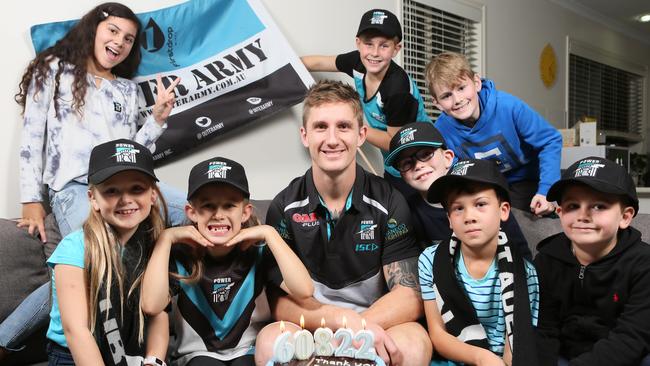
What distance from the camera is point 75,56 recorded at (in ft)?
8.29

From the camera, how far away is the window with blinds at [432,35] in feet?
14.8

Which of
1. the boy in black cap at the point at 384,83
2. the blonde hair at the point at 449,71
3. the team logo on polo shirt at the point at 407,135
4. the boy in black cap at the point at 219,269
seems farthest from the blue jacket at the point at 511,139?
the boy in black cap at the point at 219,269

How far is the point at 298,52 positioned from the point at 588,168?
86.3 inches

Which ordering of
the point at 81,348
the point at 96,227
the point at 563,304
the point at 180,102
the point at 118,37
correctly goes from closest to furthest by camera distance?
the point at 81,348, the point at 96,227, the point at 563,304, the point at 118,37, the point at 180,102

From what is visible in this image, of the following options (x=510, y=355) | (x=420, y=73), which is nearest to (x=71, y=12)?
(x=510, y=355)

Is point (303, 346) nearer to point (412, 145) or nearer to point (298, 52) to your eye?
point (412, 145)

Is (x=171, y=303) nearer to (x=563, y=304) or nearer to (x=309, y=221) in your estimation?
(x=309, y=221)

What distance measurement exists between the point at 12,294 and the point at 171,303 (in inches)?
24.9

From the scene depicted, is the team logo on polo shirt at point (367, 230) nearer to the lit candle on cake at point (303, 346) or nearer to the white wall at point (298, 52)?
the lit candle on cake at point (303, 346)

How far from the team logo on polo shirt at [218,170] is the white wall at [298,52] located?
1.22 metres

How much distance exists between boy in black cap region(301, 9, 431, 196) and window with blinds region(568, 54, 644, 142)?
14.3 feet

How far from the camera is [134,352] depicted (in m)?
1.82

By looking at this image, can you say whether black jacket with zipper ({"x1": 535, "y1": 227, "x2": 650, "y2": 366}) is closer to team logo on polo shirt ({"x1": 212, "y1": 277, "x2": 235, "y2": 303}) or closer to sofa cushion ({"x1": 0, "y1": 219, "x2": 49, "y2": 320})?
team logo on polo shirt ({"x1": 212, "y1": 277, "x2": 235, "y2": 303})

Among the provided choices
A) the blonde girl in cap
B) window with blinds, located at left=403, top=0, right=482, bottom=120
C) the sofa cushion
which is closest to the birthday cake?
the blonde girl in cap
